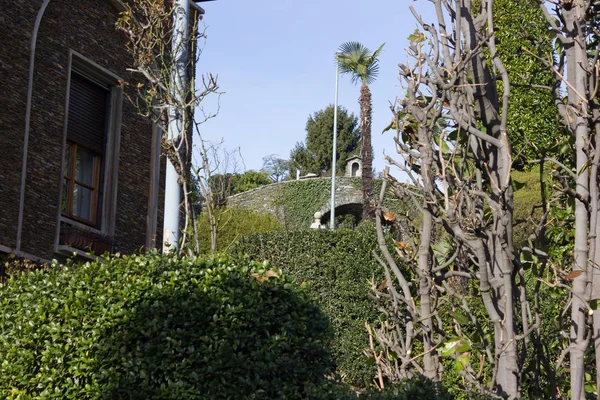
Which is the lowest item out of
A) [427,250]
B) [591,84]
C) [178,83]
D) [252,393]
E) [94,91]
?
[252,393]

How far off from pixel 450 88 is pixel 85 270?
2.93m

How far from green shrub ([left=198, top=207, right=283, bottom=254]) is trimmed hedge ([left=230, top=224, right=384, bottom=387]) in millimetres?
13647

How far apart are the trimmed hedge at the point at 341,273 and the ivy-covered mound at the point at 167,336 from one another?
8.84 m

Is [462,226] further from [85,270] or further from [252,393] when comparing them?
[85,270]

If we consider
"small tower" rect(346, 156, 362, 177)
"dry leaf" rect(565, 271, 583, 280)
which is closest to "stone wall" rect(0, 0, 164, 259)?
"dry leaf" rect(565, 271, 583, 280)

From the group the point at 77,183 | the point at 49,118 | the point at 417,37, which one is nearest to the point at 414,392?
the point at 417,37

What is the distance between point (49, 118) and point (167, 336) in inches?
278

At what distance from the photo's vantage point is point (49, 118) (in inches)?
467

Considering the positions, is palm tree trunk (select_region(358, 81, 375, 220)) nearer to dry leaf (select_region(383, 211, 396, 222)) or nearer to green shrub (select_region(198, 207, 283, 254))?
green shrub (select_region(198, 207, 283, 254))

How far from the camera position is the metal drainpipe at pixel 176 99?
24.1ft

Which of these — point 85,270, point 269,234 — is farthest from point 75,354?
point 269,234

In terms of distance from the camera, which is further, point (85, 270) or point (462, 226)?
point (85, 270)

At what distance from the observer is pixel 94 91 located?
13.2m

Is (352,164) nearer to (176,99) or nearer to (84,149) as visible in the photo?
(84,149)
